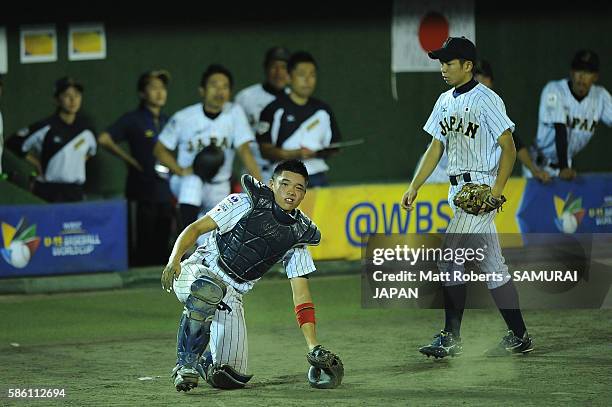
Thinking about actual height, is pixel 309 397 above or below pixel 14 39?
below

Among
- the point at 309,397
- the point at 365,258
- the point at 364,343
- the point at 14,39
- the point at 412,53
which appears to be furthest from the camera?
the point at 412,53

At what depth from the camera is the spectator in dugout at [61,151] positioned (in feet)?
43.5

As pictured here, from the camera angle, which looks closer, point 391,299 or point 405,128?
point 391,299

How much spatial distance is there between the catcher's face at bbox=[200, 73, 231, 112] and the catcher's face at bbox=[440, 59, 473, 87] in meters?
3.79

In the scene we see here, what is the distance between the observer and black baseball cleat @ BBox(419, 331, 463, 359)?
835cm

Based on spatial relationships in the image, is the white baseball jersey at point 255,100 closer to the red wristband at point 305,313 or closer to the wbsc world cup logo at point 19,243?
the wbsc world cup logo at point 19,243

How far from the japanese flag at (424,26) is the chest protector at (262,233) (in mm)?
8461

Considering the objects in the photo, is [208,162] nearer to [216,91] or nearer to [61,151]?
[216,91]

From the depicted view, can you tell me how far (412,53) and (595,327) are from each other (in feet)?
22.8

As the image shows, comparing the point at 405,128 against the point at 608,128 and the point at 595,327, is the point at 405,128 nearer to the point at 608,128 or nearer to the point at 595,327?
the point at 608,128

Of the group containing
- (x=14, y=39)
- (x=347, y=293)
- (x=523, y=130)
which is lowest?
(x=347, y=293)

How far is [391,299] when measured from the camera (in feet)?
36.4

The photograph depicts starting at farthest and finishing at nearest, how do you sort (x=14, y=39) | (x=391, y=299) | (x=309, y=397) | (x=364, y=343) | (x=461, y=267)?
(x=14, y=39)
(x=391, y=299)
(x=364, y=343)
(x=461, y=267)
(x=309, y=397)

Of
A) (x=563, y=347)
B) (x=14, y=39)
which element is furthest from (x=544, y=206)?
(x=14, y=39)
